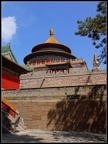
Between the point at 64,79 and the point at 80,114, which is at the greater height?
the point at 64,79

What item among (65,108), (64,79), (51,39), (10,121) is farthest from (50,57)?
(10,121)

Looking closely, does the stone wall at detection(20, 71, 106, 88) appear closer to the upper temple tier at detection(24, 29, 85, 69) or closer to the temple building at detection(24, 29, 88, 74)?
the temple building at detection(24, 29, 88, 74)

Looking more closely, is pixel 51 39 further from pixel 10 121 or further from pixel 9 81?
pixel 10 121

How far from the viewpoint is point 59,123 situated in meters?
13.5

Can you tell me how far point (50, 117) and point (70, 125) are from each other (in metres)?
1.36

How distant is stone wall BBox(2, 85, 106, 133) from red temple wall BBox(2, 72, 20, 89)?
11.7 ft

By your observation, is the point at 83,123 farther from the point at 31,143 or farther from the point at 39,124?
the point at 31,143

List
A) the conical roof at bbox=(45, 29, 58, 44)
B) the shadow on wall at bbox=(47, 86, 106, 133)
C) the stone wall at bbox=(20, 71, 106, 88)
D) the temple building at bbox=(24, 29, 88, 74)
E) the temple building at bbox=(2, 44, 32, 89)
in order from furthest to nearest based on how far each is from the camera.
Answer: the conical roof at bbox=(45, 29, 58, 44) → the temple building at bbox=(24, 29, 88, 74) → the stone wall at bbox=(20, 71, 106, 88) → the temple building at bbox=(2, 44, 32, 89) → the shadow on wall at bbox=(47, 86, 106, 133)

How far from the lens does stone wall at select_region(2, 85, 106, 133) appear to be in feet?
41.9

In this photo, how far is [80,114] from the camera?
42.9 ft

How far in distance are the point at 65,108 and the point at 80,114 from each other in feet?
3.30

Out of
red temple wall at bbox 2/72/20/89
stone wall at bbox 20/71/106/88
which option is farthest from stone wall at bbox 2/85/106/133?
stone wall at bbox 20/71/106/88

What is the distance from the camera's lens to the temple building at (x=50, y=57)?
26.9m

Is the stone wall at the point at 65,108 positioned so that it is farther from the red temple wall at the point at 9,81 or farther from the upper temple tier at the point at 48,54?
the upper temple tier at the point at 48,54
